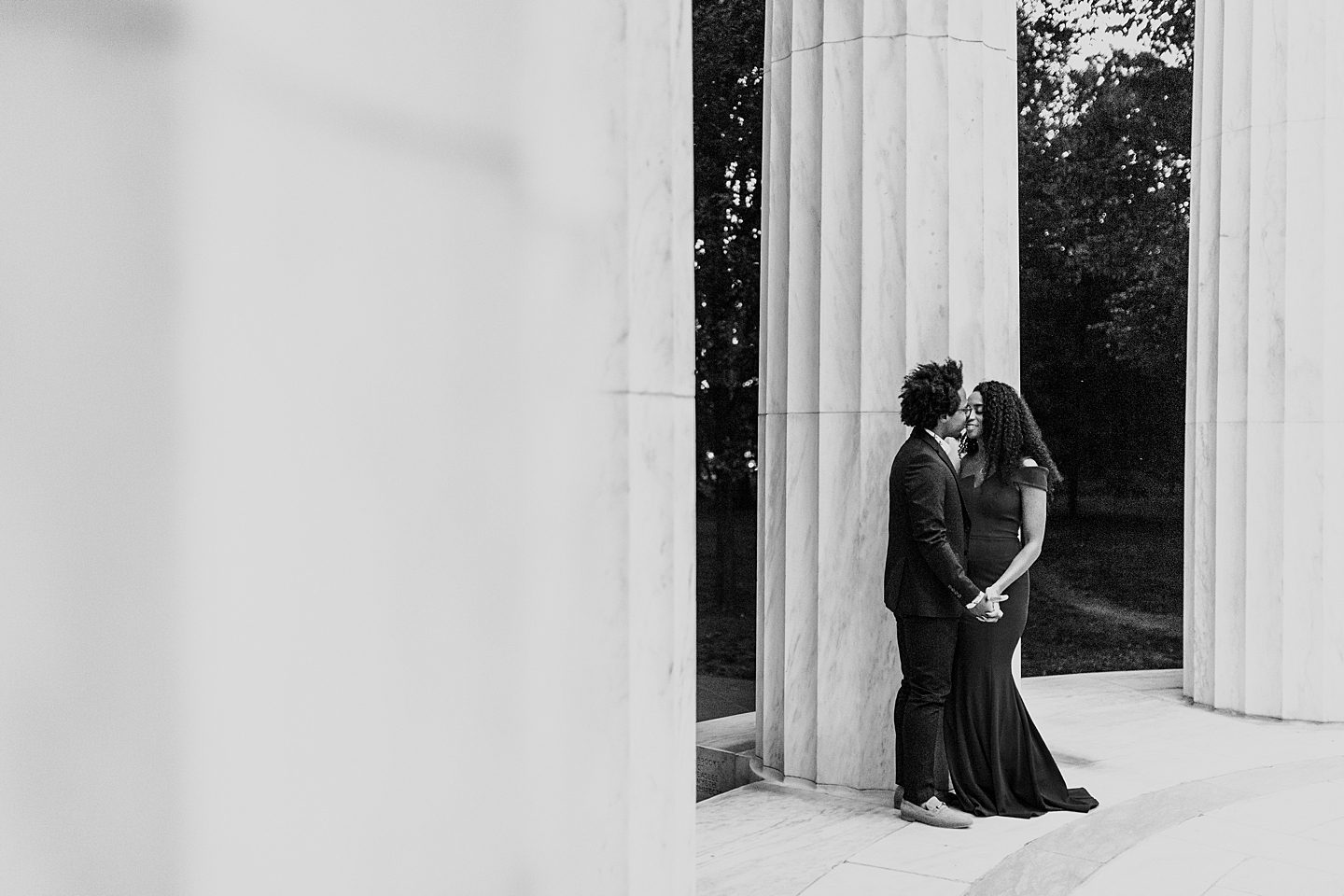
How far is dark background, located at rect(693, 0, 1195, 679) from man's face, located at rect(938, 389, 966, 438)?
12.9 m

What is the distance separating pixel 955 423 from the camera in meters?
7.17

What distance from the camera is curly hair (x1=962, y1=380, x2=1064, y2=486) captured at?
700 centimetres

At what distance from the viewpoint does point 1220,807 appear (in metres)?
7.35

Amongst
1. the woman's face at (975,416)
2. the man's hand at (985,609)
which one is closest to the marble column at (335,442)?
the man's hand at (985,609)

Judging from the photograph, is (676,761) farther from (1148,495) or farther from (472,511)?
(1148,495)

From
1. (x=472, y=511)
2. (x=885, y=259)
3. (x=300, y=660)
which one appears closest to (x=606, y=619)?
(x=472, y=511)

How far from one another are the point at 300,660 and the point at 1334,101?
1121 centimetres

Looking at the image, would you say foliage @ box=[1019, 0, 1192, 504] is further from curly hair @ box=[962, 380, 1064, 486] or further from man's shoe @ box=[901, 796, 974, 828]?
man's shoe @ box=[901, 796, 974, 828]

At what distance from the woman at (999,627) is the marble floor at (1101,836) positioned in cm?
25

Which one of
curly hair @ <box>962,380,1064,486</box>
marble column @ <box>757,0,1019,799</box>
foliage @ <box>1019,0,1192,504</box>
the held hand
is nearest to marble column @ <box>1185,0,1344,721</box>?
marble column @ <box>757,0,1019,799</box>

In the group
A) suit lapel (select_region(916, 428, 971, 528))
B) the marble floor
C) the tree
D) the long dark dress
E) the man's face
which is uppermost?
the tree

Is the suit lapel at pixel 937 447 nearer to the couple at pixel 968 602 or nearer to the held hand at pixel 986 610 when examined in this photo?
the couple at pixel 968 602

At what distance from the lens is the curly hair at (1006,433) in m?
7.00

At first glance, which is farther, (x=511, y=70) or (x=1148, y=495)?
(x=1148, y=495)
